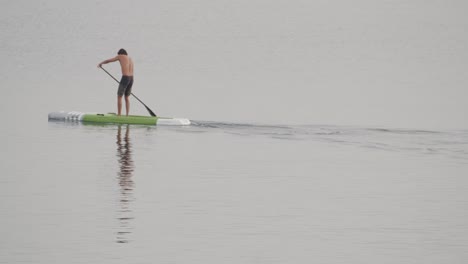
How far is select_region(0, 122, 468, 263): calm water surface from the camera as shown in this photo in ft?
49.8

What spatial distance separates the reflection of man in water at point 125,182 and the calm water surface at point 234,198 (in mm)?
25

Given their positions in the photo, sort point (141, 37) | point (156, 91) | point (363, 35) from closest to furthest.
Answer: point (156, 91)
point (141, 37)
point (363, 35)

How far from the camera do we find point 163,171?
22312 millimetres

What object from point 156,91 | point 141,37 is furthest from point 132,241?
point 141,37

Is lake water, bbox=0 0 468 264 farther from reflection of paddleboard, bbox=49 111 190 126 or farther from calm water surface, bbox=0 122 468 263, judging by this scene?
reflection of paddleboard, bbox=49 111 190 126

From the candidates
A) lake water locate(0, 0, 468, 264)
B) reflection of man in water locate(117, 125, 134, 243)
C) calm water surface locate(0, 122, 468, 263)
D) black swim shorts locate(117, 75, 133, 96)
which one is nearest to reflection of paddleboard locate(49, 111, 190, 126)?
lake water locate(0, 0, 468, 264)

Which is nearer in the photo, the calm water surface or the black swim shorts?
the calm water surface

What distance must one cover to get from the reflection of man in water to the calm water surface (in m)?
0.03

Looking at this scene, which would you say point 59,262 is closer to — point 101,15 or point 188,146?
point 188,146

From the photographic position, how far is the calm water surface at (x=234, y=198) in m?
15.2

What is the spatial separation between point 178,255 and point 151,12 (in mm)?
94744

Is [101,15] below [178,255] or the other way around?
the other way around

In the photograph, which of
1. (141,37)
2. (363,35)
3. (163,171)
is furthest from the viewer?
(363,35)

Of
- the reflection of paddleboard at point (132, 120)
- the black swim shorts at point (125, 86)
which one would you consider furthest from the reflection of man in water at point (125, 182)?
the black swim shorts at point (125, 86)
